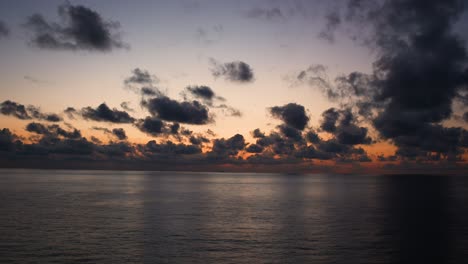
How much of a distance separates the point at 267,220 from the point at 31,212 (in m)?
38.6

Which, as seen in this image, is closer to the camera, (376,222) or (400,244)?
(400,244)

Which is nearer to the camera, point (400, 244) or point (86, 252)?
point (86, 252)

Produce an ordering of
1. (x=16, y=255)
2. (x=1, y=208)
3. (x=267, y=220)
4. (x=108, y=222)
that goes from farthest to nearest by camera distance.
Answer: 1. (x=1, y=208)
2. (x=267, y=220)
3. (x=108, y=222)
4. (x=16, y=255)

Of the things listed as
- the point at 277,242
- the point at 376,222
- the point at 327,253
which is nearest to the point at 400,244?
the point at 327,253

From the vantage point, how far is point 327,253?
131 feet

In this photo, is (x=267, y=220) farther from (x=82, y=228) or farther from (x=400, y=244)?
(x=82, y=228)

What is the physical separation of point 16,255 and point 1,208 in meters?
41.4

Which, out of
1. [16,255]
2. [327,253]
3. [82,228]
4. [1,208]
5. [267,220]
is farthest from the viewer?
[1,208]

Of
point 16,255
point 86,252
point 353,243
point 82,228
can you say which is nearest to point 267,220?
point 353,243

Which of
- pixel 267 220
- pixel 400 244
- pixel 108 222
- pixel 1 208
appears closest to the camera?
pixel 400 244

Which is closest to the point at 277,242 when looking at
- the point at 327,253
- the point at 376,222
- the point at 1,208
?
the point at 327,253

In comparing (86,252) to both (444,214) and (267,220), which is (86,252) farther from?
(444,214)

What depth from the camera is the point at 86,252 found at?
38.5m

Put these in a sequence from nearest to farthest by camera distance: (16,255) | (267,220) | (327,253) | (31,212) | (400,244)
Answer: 1. (16,255)
2. (327,253)
3. (400,244)
4. (267,220)
5. (31,212)
